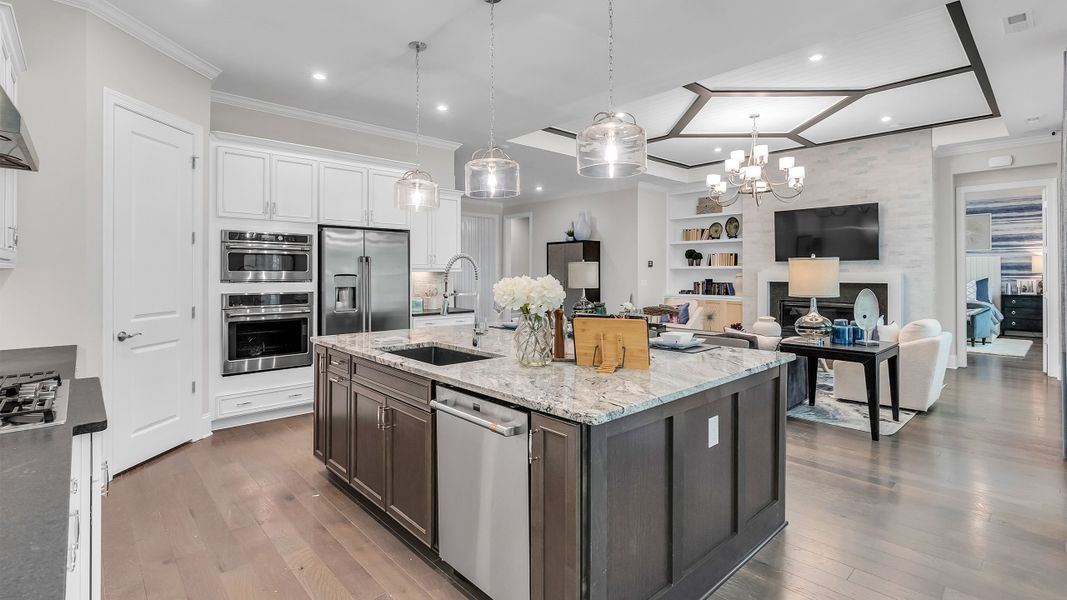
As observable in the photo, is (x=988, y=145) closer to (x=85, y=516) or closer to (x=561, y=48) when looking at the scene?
(x=561, y=48)

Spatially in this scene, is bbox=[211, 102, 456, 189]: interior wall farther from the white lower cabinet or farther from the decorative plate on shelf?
the decorative plate on shelf

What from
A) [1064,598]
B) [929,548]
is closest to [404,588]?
[929,548]

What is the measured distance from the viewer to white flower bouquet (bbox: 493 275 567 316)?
2.20 m

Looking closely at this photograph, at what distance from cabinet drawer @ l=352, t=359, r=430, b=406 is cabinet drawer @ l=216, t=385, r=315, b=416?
205cm

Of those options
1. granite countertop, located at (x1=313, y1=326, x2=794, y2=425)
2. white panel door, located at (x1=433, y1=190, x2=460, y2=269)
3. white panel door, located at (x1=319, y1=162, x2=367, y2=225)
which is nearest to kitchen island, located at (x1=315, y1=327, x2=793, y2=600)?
granite countertop, located at (x1=313, y1=326, x2=794, y2=425)

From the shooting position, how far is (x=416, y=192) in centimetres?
354

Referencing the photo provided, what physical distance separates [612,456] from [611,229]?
7508 millimetres

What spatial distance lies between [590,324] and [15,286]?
10.1 ft

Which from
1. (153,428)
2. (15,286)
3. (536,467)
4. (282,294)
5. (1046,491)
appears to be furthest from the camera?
(282,294)

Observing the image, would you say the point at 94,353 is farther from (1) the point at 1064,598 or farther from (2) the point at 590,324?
(1) the point at 1064,598

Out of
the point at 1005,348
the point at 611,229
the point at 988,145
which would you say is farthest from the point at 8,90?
the point at 1005,348

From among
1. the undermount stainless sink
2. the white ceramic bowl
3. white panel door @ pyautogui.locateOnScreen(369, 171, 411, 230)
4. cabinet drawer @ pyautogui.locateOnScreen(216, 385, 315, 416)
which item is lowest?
cabinet drawer @ pyautogui.locateOnScreen(216, 385, 315, 416)

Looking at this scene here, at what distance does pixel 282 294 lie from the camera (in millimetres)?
4434

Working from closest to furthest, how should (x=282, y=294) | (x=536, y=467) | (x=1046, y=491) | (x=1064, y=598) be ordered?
(x=536, y=467)
(x=1064, y=598)
(x=1046, y=491)
(x=282, y=294)
